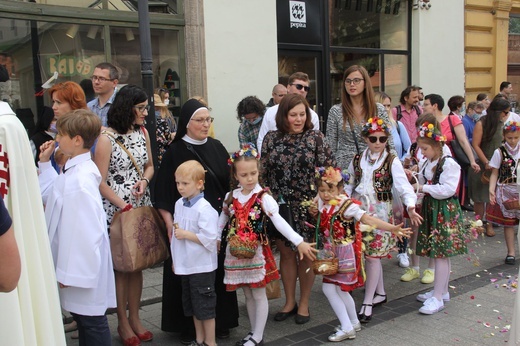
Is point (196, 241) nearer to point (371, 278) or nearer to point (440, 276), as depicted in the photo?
point (371, 278)

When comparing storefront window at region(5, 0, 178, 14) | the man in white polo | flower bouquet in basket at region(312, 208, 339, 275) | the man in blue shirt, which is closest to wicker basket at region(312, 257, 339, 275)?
flower bouquet in basket at region(312, 208, 339, 275)

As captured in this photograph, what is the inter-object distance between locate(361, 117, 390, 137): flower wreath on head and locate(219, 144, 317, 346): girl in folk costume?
1206 millimetres

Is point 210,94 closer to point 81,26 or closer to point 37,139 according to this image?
point 81,26

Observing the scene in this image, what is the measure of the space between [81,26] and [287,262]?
4652 mm

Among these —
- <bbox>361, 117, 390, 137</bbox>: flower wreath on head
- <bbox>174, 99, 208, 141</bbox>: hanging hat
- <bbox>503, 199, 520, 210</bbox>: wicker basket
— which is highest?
<bbox>174, 99, 208, 141</bbox>: hanging hat

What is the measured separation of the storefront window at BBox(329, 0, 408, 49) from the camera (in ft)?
34.7

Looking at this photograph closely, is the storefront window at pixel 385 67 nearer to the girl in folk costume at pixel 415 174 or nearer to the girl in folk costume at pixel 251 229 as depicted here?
the girl in folk costume at pixel 415 174

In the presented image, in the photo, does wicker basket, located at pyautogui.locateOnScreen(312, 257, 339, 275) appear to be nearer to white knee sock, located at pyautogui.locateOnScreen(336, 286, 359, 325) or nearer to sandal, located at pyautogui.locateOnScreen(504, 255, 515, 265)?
white knee sock, located at pyautogui.locateOnScreen(336, 286, 359, 325)

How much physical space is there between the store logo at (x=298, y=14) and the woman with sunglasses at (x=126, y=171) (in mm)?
5949

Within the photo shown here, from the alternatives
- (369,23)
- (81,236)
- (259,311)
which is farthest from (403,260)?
→ (369,23)

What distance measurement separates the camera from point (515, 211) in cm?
611

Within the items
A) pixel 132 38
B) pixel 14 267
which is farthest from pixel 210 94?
pixel 14 267

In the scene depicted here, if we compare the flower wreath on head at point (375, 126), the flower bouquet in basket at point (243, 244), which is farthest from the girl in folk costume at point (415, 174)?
the flower bouquet in basket at point (243, 244)

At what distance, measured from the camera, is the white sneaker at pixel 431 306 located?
477cm
